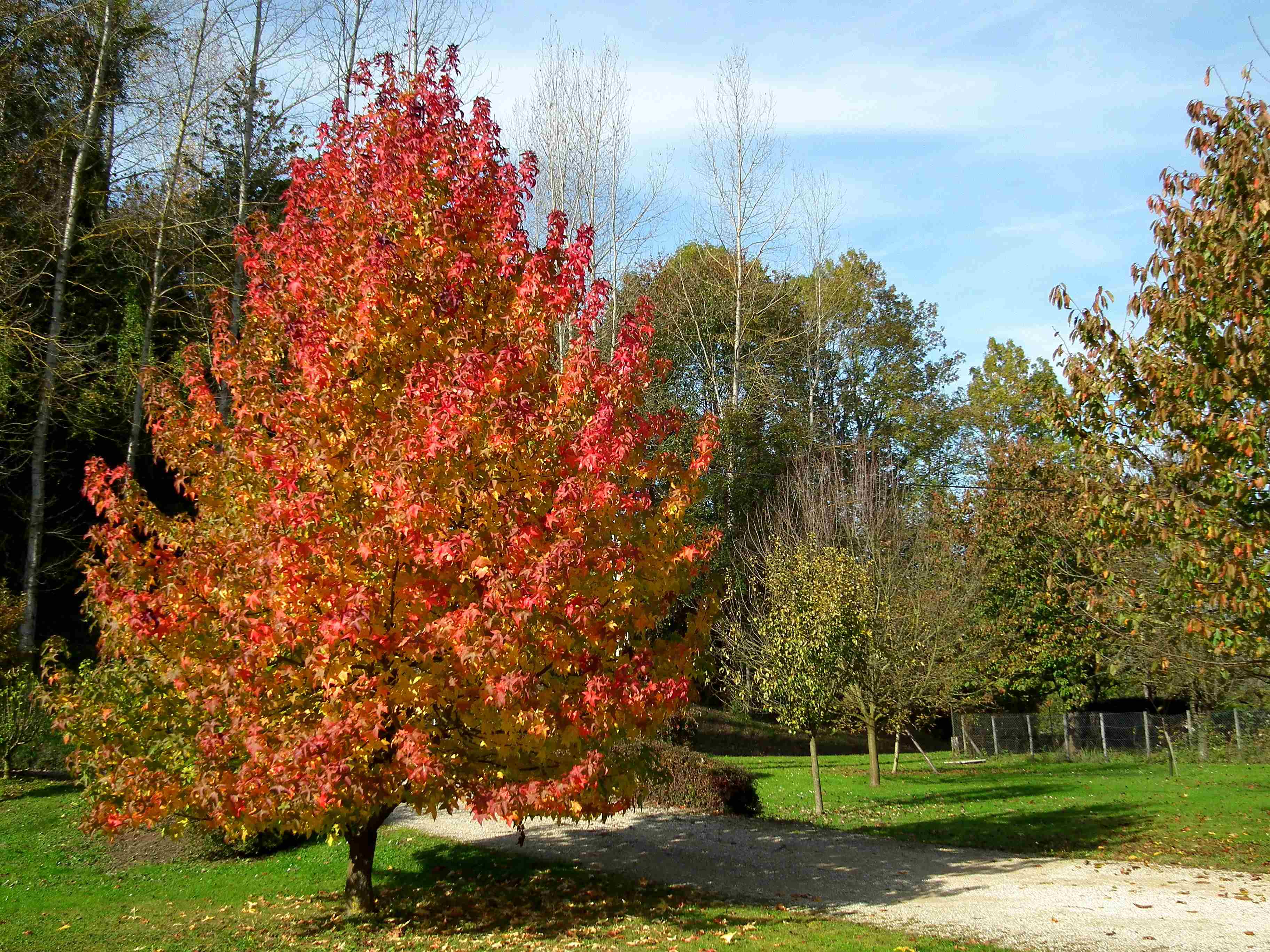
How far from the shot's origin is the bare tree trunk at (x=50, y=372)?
55.3ft

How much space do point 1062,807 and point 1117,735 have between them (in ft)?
42.3

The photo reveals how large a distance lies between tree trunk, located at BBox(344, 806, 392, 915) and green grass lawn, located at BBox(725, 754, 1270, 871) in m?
7.77

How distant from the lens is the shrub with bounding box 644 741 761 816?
46.6 feet

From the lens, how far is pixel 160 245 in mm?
19219

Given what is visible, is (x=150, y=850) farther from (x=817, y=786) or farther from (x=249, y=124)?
(x=249, y=124)

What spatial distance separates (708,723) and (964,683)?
862cm

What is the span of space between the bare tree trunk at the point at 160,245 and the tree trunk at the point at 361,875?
11.8 m

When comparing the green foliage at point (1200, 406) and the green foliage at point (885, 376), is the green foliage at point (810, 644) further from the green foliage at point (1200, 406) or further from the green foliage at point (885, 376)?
the green foliage at point (885, 376)

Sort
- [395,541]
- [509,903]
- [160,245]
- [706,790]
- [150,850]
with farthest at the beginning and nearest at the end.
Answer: [160,245], [706,790], [150,850], [509,903], [395,541]

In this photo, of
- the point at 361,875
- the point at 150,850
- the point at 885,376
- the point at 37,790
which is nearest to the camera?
the point at 361,875

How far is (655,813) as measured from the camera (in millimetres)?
14148

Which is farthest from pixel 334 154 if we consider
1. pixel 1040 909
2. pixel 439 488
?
pixel 1040 909

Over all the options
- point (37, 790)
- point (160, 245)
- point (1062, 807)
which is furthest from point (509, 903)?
point (160, 245)

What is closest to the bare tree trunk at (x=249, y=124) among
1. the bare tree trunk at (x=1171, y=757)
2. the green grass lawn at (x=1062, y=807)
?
the green grass lawn at (x=1062, y=807)
